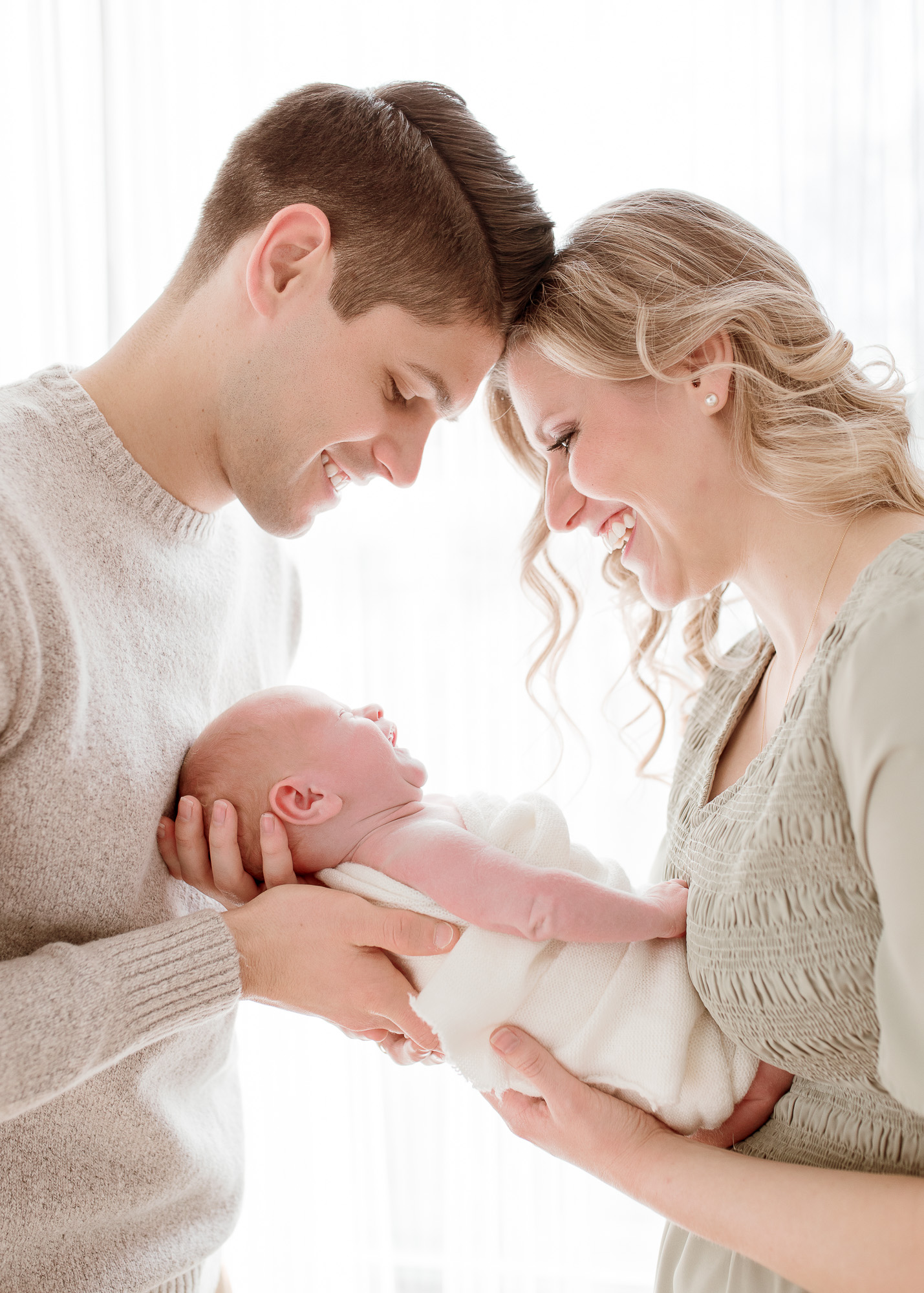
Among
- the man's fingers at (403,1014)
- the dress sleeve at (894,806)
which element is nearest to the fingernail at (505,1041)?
the man's fingers at (403,1014)

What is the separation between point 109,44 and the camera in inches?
107

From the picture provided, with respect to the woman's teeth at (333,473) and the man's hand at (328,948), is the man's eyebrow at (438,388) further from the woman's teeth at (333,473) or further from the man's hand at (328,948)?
the man's hand at (328,948)

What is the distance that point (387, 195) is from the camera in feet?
4.57

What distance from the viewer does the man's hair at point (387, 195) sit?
1387 millimetres

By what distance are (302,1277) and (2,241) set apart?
3252 mm

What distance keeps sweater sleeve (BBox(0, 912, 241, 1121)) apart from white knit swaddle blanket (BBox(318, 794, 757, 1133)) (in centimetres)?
29

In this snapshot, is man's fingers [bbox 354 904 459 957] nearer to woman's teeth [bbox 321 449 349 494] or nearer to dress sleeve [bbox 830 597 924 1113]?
dress sleeve [bbox 830 597 924 1113]

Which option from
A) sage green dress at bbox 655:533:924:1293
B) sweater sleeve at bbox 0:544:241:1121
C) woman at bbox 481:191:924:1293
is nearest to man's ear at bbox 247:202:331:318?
woman at bbox 481:191:924:1293

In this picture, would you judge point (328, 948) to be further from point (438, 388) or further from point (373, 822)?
point (438, 388)

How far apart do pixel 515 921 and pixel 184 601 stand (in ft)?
2.30

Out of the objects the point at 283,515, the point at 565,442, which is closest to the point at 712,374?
the point at 565,442

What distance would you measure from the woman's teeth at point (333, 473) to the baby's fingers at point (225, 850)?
0.58m

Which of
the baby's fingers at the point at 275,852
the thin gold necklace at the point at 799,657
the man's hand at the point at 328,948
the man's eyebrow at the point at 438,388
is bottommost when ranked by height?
the man's hand at the point at 328,948

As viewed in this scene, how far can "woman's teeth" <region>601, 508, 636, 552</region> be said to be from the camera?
1727mm
